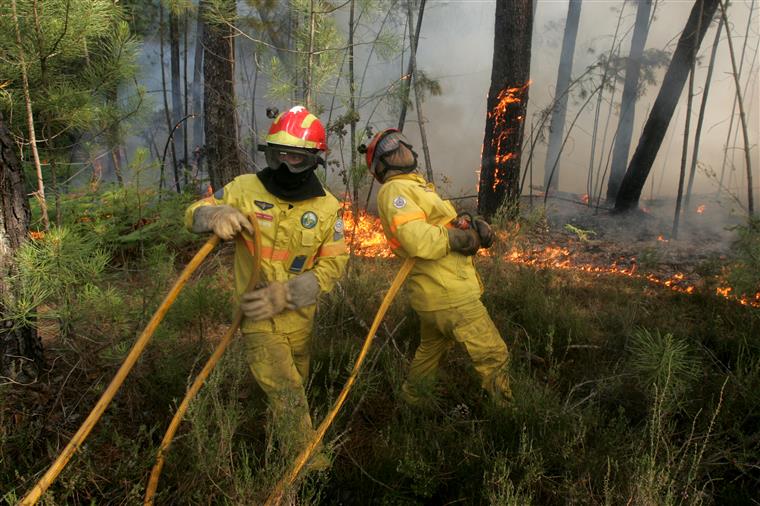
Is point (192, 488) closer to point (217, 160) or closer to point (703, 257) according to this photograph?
point (217, 160)

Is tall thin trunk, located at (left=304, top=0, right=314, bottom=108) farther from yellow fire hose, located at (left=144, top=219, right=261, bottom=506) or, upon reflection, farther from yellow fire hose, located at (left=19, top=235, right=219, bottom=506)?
yellow fire hose, located at (left=19, top=235, right=219, bottom=506)

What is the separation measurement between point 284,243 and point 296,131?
0.63m

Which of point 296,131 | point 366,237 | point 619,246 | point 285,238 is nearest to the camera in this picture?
point 296,131

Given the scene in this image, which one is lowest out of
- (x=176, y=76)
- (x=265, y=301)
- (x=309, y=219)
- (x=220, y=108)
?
(x=265, y=301)

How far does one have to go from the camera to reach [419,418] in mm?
3119

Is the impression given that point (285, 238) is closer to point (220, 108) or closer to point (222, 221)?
point (222, 221)

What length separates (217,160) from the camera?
23.3 ft

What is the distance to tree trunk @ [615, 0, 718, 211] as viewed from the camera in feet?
25.2

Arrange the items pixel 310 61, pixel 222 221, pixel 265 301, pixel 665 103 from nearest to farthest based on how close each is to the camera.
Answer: pixel 222 221 → pixel 265 301 → pixel 310 61 → pixel 665 103

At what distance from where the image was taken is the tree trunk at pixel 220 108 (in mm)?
6777

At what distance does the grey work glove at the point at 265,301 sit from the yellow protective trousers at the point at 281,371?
26cm

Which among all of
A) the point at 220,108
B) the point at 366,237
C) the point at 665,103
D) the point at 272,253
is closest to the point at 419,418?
the point at 272,253

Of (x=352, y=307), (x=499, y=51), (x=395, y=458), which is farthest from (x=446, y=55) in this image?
(x=395, y=458)

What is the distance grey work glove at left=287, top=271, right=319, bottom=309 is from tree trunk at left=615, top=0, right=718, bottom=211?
7698 millimetres
